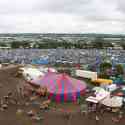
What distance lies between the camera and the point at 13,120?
10484mm

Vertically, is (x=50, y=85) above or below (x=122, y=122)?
above

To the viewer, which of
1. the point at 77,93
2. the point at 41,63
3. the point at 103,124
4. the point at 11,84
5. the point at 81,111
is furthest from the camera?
the point at 41,63

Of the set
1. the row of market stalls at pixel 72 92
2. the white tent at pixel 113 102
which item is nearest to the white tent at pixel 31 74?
the row of market stalls at pixel 72 92

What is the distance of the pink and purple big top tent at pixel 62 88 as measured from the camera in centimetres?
1341

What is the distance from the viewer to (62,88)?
1391 centimetres

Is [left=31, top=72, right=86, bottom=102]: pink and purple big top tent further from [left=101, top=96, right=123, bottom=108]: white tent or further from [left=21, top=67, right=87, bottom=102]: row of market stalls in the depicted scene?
[left=101, top=96, right=123, bottom=108]: white tent

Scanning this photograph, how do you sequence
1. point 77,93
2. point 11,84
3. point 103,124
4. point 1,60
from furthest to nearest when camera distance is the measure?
point 1,60 → point 11,84 → point 77,93 → point 103,124

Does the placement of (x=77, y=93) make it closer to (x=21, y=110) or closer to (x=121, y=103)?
(x=121, y=103)

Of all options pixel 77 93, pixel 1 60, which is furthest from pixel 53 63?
pixel 77 93

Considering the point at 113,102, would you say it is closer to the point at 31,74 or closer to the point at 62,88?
the point at 62,88

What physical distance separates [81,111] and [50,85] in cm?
352

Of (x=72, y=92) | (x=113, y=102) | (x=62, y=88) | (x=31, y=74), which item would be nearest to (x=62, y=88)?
(x=62, y=88)

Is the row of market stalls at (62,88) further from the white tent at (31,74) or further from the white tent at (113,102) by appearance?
the white tent at (31,74)

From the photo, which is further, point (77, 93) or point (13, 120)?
point (77, 93)
